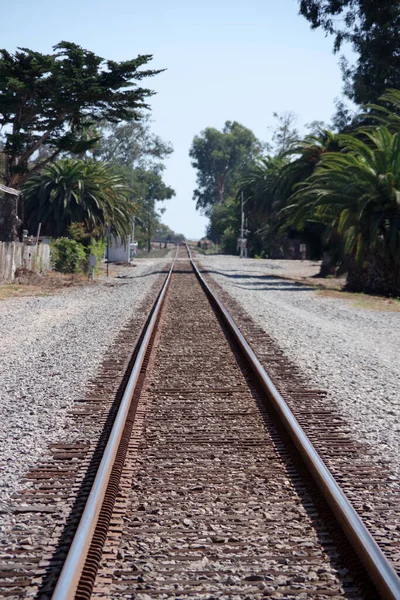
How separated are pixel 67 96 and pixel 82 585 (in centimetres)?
3050

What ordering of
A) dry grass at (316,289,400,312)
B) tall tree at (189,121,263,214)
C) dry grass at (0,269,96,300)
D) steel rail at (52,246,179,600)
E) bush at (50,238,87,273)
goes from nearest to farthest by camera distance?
steel rail at (52,246,179,600) → dry grass at (316,289,400,312) → dry grass at (0,269,96,300) → bush at (50,238,87,273) → tall tree at (189,121,263,214)

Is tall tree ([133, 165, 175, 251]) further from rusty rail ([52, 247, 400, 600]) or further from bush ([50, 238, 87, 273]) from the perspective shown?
rusty rail ([52, 247, 400, 600])

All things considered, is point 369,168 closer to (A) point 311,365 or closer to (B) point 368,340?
(B) point 368,340

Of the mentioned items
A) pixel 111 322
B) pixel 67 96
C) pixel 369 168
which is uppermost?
pixel 67 96

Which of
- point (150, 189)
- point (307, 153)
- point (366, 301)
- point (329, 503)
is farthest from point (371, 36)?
point (150, 189)

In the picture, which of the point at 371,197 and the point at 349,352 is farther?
the point at 371,197

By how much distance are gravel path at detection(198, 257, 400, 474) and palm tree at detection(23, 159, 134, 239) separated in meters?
23.5

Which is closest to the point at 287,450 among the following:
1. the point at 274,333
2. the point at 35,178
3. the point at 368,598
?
the point at 368,598

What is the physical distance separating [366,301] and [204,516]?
66.4 ft

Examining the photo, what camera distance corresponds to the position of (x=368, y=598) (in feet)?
13.0

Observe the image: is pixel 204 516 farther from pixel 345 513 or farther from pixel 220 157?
pixel 220 157

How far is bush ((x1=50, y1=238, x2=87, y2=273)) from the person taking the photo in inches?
1388

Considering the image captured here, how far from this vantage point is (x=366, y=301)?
24.7 meters

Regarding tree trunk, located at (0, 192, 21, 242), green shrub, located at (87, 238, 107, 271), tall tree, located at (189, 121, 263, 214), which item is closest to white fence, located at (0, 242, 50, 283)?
tree trunk, located at (0, 192, 21, 242)
